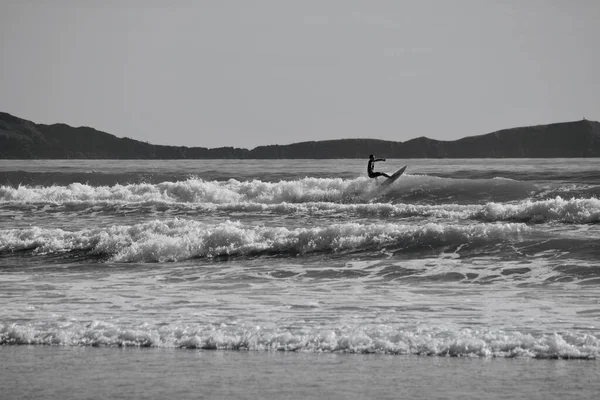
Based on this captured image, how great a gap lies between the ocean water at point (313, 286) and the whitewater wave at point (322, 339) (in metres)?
0.02

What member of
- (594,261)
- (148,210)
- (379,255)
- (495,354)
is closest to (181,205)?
(148,210)

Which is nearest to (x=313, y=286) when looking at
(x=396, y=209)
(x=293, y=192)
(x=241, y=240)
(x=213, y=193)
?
(x=241, y=240)

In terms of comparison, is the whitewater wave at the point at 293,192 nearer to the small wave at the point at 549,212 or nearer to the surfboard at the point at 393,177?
the surfboard at the point at 393,177

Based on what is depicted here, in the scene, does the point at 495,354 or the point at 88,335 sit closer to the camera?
the point at 495,354

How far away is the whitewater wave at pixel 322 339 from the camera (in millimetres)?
9781

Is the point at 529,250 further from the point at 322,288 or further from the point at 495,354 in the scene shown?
the point at 495,354

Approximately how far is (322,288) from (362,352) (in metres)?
5.17

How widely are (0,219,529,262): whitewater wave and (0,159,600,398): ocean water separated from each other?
0.04 m

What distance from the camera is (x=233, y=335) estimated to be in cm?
1071

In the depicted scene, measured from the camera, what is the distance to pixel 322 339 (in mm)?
10359

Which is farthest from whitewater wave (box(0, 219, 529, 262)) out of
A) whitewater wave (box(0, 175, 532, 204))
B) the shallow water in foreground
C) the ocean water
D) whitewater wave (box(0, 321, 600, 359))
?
whitewater wave (box(0, 175, 532, 204))

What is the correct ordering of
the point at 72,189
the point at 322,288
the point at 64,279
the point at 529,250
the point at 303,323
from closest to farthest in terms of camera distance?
the point at 303,323 < the point at 322,288 < the point at 64,279 < the point at 529,250 < the point at 72,189

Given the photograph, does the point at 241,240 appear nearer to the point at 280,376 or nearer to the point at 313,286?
the point at 313,286

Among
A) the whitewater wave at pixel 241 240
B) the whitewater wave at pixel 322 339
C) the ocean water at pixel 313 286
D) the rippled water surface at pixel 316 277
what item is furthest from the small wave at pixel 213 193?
the whitewater wave at pixel 322 339
